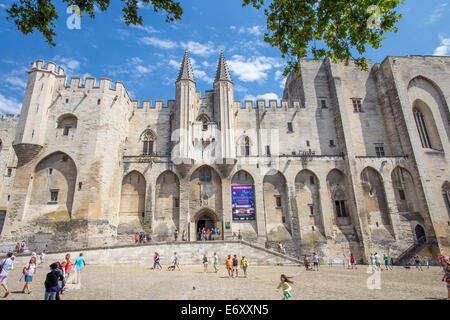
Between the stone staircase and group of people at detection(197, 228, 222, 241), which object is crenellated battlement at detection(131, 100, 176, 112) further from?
the stone staircase

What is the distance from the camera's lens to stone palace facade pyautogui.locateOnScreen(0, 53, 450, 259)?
2190cm

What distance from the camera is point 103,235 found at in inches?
807

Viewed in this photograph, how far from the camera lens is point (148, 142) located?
2750 centimetres

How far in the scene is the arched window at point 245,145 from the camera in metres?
27.9

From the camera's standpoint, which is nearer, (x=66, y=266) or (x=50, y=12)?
(x=50, y=12)

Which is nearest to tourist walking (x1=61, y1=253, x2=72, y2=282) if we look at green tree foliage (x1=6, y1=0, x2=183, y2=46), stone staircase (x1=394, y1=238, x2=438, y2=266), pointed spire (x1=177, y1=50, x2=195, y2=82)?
green tree foliage (x1=6, y1=0, x2=183, y2=46)

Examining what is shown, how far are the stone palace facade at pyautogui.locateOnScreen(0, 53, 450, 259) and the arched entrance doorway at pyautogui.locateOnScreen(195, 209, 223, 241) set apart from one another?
0.15m

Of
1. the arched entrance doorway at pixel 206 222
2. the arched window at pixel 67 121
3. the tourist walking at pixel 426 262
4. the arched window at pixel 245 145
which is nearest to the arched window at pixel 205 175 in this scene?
the arched entrance doorway at pixel 206 222

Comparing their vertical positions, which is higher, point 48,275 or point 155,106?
point 155,106

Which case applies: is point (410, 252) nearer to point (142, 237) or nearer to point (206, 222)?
point (206, 222)

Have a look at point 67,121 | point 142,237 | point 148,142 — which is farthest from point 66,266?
point 148,142

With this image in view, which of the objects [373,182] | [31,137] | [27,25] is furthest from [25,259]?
[373,182]

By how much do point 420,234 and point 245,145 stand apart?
59.3ft

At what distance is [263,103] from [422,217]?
1875 centimetres
